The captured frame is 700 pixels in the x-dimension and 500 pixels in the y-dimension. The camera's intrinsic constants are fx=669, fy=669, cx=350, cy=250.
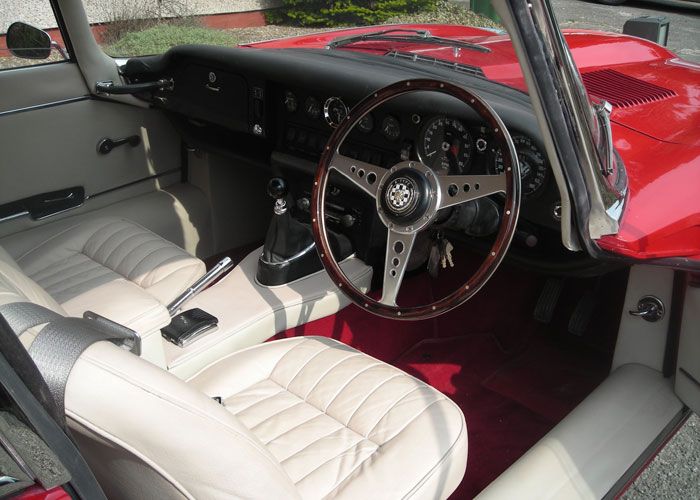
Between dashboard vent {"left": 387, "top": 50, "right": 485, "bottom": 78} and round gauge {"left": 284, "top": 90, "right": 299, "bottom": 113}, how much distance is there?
0.36m

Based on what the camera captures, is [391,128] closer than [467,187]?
No

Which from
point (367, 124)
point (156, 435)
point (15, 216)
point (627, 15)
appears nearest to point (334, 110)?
point (367, 124)

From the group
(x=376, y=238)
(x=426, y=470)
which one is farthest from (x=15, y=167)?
(x=426, y=470)

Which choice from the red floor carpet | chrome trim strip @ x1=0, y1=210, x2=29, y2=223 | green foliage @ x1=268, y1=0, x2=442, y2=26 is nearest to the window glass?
green foliage @ x1=268, y1=0, x2=442, y2=26

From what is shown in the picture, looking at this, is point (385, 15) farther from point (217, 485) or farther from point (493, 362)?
point (217, 485)

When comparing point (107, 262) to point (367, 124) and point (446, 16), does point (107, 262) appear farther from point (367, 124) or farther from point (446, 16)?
point (446, 16)

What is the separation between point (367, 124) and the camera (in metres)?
2.04

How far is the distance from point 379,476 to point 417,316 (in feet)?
1.18

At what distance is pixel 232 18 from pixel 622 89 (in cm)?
496

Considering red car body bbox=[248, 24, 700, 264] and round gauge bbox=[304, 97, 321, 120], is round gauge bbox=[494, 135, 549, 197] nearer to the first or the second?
red car body bbox=[248, 24, 700, 264]

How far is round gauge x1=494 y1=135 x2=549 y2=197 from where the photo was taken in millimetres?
1610

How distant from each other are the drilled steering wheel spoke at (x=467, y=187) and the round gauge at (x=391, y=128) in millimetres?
464

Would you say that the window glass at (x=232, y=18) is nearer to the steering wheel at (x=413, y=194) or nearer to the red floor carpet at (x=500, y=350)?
the steering wheel at (x=413, y=194)

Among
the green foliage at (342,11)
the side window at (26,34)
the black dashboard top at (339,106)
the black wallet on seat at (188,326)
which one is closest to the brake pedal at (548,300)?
the black dashboard top at (339,106)
